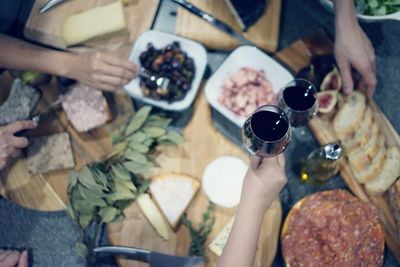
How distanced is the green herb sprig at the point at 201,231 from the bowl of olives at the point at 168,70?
0.28m

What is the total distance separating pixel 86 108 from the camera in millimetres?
1340

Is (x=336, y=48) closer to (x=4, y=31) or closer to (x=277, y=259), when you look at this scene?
(x=277, y=259)

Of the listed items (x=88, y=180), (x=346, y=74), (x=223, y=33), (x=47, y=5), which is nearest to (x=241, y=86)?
(x=223, y=33)

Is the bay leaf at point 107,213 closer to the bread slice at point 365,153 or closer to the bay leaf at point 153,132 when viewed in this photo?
the bay leaf at point 153,132

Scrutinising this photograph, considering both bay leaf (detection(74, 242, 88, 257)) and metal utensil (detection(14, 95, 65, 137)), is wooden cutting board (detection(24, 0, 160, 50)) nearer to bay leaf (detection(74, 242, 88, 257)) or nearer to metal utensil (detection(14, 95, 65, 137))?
metal utensil (detection(14, 95, 65, 137))

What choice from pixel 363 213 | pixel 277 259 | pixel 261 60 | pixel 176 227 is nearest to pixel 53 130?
pixel 176 227

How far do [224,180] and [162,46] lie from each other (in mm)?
430

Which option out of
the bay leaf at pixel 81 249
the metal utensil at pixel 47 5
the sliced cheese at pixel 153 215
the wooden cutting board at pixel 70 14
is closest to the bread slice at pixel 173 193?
the sliced cheese at pixel 153 215

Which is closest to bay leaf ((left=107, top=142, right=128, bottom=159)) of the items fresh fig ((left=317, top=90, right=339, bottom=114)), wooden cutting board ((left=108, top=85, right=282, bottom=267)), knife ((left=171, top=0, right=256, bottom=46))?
wooden cutting board ((left=108, top=85, right=282, bottom=267))

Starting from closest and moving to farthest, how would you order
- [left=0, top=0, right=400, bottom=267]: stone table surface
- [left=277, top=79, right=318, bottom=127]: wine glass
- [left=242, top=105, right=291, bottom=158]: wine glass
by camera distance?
[left=242, top=105, right=291, bottom=158]: wine glass
[left=277, top=79, right=318, bottom=127]: wine glass
[left=0, top=0, right=400, bottom=267]: stone table surface

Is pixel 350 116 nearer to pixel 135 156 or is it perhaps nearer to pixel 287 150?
pixel 287 150

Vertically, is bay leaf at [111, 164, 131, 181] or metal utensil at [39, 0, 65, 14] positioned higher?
metal utensil at [39, 0, 65, 14]

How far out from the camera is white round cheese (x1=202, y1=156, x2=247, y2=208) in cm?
130

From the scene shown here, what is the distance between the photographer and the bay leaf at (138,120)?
1.31 meters
